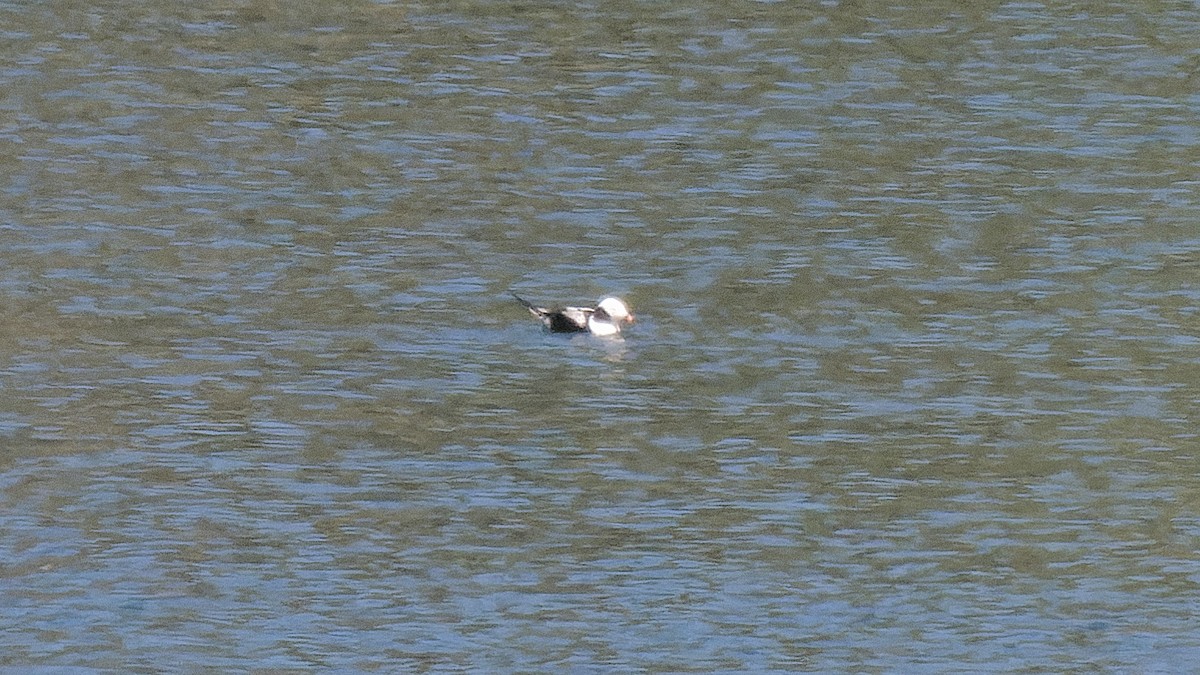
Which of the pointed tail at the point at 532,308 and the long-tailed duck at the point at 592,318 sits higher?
the pointed tail at the point at 532,308

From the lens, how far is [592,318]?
18.9 meters

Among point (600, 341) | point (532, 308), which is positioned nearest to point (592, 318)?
point (600, 341)

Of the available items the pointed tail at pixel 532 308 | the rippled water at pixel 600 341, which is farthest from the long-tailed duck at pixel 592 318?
the rippled water at pixel 600 341

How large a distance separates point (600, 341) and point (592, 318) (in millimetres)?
195

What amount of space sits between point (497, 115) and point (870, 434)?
9278 millimetres

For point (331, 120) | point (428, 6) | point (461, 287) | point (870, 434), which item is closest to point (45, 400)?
point (461, 287)

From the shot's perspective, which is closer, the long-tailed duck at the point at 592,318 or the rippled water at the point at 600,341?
the rippled water at the point at 600,341

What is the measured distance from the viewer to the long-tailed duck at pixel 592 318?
62.0 feet

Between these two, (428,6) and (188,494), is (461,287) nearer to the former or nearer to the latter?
(188,494)

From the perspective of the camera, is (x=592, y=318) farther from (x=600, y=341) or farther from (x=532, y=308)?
(x=532, y=308)

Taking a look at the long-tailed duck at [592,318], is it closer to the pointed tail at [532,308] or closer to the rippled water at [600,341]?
the pointed tail at [532,308]

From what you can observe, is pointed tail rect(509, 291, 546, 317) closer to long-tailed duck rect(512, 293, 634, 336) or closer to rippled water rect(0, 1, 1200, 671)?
long-tailed duck rect(512, 293, 634, 336)

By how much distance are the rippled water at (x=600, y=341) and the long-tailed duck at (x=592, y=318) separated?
204 mm

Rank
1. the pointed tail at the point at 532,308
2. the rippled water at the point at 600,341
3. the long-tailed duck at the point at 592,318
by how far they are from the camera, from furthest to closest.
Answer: the pointed tail at the point at 532,308 → the long-tailed duck at the point at 592,318 → the rippled water at the point at 600,341
